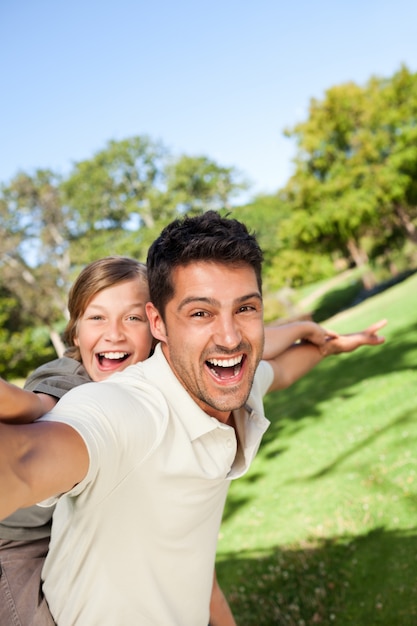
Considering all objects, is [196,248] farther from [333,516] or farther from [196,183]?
[196,183]

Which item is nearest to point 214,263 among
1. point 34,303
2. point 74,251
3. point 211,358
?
point 211,358

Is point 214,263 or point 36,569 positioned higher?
point 214,263

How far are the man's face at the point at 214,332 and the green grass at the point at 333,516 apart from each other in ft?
9.69

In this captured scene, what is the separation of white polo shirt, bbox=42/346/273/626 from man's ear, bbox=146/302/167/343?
0.44ft

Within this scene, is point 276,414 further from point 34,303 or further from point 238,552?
point 34,303

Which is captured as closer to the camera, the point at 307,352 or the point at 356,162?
the point at 307,352

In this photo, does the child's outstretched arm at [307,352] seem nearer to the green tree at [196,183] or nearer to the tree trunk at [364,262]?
the tree trunk at [364,262]

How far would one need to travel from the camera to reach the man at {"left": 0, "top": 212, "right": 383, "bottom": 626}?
158cm

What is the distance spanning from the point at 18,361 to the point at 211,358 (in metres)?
28.9

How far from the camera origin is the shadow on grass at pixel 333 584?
177 inches

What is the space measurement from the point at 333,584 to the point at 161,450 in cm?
377

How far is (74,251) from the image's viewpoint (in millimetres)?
42938

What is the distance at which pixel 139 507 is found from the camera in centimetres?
184

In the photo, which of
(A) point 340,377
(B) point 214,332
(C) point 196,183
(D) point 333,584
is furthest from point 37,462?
(C) point 196,183
